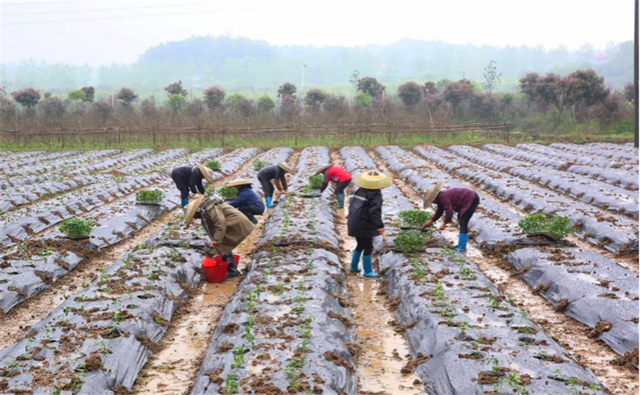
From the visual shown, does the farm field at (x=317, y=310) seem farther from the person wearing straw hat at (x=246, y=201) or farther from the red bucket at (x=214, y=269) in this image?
the person wearing straw hat at (x=246, y=201)

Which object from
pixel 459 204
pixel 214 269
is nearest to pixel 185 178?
pixel 214 269

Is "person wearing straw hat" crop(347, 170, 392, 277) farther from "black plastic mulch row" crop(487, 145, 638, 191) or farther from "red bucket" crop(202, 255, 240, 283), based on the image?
"black plastic mulch row" crop(487, 145, 638, 191)

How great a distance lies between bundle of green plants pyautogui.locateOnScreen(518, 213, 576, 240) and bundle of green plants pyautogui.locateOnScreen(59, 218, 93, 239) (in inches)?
266

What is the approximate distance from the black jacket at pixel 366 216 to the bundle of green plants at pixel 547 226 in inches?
97.9

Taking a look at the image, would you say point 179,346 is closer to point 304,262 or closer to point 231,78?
point 304,262

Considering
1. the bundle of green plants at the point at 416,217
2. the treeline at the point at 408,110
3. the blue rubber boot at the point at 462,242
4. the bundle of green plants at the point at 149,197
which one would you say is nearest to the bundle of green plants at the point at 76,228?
the bundle of green plants at the point at 149,197

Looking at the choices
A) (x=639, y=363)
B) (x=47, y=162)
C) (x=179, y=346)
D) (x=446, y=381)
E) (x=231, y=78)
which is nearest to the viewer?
(x=446, y=381)

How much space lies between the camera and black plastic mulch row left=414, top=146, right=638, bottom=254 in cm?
948

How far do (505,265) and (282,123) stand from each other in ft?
84.5

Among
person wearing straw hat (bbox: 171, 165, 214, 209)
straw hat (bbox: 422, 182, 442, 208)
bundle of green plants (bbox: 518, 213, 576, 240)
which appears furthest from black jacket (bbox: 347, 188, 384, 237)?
person wearing straw hat (bbox: 171, 165, 214, 209)

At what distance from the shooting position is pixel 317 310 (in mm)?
6195

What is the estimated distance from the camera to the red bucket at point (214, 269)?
811 cm

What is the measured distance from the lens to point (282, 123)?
110ft

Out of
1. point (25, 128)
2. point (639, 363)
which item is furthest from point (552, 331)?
point (25, 128)
